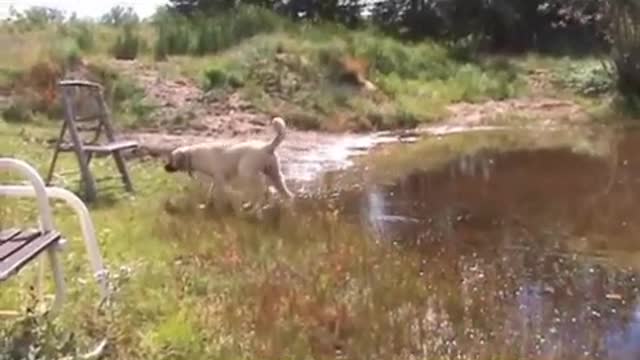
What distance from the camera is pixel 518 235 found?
10328 mm

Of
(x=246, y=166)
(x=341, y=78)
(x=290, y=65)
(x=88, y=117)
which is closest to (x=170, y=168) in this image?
(x=88, y=117)

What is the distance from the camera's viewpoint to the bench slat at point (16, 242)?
4605mm

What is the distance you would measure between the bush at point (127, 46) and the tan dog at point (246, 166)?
35.3ft

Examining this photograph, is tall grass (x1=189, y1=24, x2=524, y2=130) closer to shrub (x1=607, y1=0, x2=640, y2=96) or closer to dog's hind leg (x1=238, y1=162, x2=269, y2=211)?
shrub (x1=607, y1=0, x2=640, y2=96)

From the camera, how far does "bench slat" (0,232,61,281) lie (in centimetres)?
432

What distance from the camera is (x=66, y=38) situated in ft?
71.3

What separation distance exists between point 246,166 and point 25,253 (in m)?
6.30

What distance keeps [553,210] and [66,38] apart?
1245cm

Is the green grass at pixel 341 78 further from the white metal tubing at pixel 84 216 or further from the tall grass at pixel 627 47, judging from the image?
the white metal tubing at pixel 84 216

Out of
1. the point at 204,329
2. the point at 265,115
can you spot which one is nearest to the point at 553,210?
the point at 204,329

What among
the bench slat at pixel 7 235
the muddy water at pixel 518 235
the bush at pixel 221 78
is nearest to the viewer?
the bench slat at pixel 7 235

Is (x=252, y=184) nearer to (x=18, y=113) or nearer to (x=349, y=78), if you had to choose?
(x=18, y=113)

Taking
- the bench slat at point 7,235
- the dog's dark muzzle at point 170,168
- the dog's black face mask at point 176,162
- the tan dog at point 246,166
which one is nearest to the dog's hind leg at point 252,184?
the tan dog at point 246,166

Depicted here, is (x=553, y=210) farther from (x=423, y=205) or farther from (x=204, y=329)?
(x=204, y=329)
